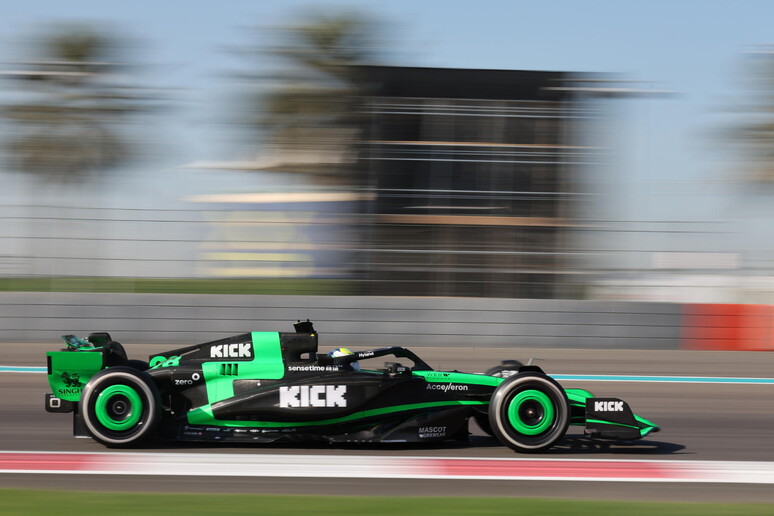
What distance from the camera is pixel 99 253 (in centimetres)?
1275

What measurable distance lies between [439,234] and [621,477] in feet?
25.2

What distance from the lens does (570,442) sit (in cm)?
684

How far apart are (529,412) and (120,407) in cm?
268

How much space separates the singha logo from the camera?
630cm

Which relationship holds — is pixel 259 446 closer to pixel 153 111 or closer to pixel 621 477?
pixel 621 477

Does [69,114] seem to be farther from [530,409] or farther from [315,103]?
[530,409]

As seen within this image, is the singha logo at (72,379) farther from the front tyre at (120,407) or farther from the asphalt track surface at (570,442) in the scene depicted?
the asphalt track surface at (570,442)

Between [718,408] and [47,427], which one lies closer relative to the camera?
[47,427]

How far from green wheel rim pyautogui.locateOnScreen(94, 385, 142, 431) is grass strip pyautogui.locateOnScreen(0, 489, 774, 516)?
3.65ft

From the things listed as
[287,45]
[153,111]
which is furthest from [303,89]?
[153,111]

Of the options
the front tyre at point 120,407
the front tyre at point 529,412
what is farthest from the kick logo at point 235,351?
the front tyre at point 529,412

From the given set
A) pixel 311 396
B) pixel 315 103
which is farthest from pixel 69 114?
pixel 311 396

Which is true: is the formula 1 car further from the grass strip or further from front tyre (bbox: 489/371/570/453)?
the grass strip

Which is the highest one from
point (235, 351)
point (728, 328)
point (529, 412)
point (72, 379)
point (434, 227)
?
point (434, 227)
